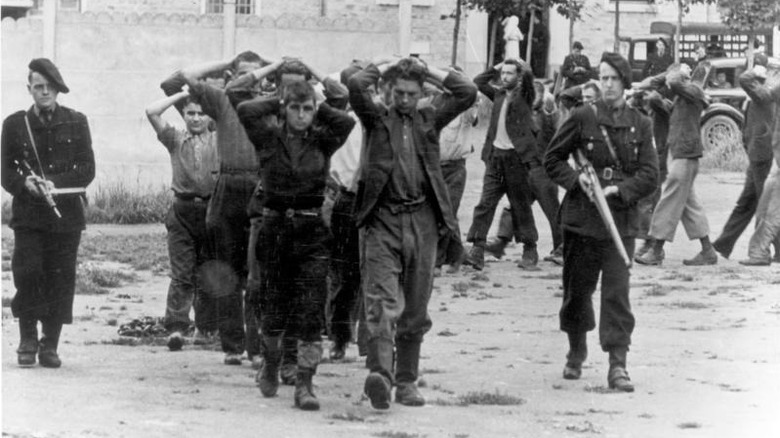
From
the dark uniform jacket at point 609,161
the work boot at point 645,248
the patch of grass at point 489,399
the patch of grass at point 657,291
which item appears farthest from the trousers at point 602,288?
the work boot at point 645,248

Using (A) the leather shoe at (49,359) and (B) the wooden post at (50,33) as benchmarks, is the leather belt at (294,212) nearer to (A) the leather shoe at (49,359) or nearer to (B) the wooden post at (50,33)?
(A) the leather shoe at (49,359)

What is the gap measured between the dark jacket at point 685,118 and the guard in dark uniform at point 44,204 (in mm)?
7426

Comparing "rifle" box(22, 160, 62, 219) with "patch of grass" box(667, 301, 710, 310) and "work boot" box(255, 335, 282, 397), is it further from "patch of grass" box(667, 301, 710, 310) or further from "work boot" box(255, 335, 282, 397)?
"patch of grass" box(667, 301, 710, 310)

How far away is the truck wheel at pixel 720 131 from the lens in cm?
2995

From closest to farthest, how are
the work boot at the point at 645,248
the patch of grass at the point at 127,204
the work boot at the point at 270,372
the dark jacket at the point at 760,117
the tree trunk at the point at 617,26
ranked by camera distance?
the work boot at the point at 270,372, the dark jacket at the point at 760,117, the work boot at the point at 645,248, the patch of grass at the point at 127,204, the tree trunk at the point at 617,26

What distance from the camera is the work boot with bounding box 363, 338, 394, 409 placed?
9562mm

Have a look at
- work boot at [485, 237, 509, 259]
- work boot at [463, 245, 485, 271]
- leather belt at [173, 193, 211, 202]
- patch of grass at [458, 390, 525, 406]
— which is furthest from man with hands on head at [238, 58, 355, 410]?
work boot at [485, 237, 509, 259]

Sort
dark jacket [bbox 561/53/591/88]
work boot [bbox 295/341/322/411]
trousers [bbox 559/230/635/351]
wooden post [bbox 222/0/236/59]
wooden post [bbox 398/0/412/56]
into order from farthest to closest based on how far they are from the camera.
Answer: wooden post [bbox 398/0/412/56], wooden post [bbox 222/0/236/59], dark jacket [bbox 561/53/591/88], trousers [bbox 559/230/635/351], work boot [bbox 295/341/322/411]

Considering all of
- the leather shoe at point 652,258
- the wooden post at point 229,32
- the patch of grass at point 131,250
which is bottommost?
the patch of grass at point 131,250

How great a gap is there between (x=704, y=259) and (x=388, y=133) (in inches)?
309

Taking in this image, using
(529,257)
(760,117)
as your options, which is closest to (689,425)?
(529,257)

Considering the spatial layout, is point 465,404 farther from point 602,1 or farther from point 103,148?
point 602,1

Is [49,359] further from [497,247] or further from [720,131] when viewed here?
[720,131]

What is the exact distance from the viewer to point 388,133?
9945 millimetres
